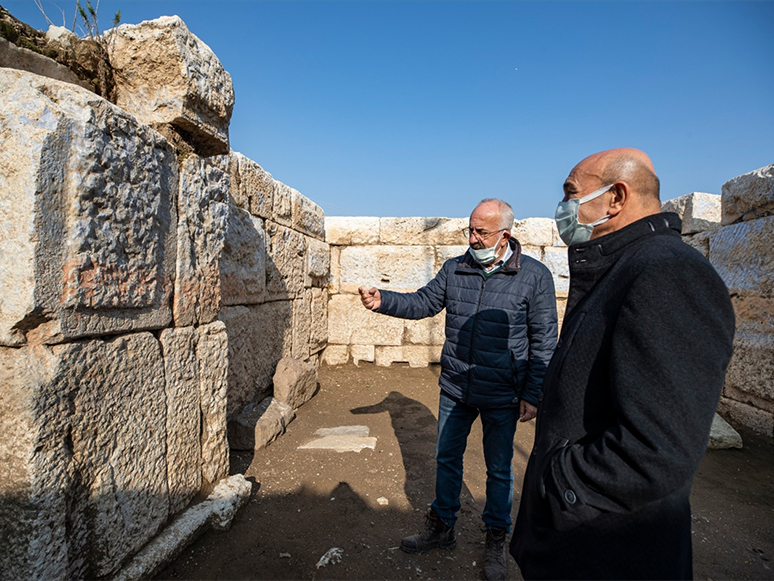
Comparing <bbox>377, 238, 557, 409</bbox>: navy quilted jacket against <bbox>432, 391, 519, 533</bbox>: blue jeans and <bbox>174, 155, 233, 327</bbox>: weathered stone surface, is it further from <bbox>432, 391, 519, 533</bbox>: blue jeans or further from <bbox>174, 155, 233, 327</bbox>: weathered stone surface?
<bbox>174, 155, 233, 327</bbox>: weathered stone surface

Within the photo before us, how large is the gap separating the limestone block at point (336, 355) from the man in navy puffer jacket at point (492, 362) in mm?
4339

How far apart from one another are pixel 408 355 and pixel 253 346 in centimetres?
316

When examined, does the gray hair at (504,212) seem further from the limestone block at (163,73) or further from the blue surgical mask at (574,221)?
the limestone block at (163,73)

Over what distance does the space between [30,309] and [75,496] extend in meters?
0.72

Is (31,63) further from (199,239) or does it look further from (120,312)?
(120,312)

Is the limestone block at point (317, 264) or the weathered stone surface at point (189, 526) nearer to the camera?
the weathered stone surface at point (189, 526)

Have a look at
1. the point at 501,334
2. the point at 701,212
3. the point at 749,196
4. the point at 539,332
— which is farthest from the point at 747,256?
the point at 501,334

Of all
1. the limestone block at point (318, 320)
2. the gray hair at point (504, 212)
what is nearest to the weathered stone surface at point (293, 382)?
the limestone block at point (318, 320)

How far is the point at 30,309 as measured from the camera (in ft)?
4.66

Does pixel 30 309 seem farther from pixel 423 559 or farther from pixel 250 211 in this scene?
pixel 250 211

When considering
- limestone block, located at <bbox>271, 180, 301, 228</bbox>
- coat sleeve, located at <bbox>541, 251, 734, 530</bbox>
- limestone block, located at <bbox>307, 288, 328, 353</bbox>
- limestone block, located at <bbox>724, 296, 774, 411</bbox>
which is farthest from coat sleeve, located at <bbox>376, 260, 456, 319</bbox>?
limestone block, located at <bbox>724, 296, 774, 411</bbox>

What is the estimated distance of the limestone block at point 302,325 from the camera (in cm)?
539

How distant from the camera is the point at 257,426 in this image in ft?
11.7

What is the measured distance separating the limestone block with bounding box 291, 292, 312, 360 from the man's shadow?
117cm
